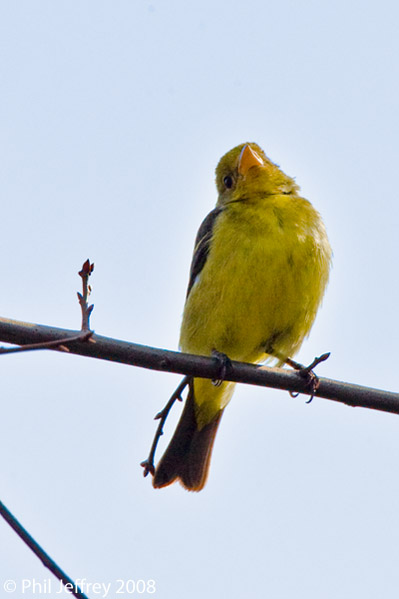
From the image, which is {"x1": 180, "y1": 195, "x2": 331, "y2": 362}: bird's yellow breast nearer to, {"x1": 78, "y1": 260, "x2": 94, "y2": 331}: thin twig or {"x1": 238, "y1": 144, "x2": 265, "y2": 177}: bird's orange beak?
{"x1": 238, "y1": 144, "x2": 265, "y2": 177}: bird's orange beak

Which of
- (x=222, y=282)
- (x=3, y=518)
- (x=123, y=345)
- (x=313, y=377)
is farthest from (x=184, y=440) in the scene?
(x=3, y=518)

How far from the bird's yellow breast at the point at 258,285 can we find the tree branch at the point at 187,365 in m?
0.85

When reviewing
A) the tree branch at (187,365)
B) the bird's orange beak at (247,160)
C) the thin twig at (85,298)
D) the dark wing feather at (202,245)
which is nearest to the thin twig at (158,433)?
the tree branch at (187,365)

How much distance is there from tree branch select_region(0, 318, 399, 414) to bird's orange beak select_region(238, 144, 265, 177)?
87.6 inches

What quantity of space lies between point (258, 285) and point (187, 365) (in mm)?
1393

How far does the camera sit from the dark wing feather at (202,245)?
5441 millimetres

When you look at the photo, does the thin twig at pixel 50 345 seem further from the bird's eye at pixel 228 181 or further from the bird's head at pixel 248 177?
the bird's eye at pixel 228 181

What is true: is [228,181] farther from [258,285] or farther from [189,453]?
[189,453]

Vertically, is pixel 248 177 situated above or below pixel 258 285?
above

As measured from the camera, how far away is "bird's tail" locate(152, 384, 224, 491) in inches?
224

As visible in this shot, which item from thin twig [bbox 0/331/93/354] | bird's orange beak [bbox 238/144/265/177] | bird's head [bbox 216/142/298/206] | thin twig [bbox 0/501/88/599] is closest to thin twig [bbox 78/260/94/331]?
thin twig [bbox 0/331/93/354]

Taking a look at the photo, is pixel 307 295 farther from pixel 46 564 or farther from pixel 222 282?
pixel 46 564

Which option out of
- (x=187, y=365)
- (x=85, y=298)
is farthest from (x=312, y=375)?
(x=85, y=298)

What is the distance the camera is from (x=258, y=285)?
193 inches
